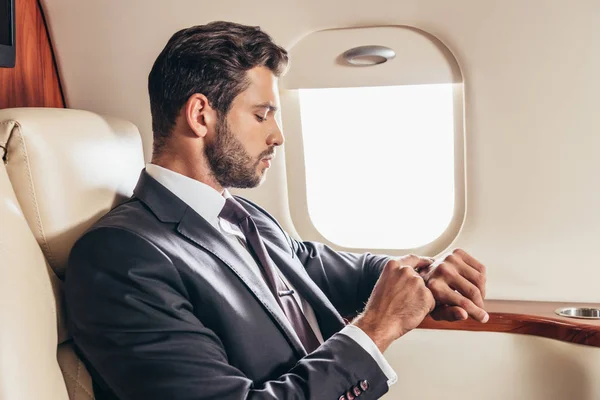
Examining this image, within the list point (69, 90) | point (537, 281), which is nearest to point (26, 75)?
point (69, 90)

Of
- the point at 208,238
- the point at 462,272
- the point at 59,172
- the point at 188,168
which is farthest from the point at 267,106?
the point at 462,272

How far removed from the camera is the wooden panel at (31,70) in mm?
1741

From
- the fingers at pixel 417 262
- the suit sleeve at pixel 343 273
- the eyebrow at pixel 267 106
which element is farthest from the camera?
the suit sleeve at pixel 343 273

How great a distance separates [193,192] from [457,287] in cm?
61

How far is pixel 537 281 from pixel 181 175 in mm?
1006

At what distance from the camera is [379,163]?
79.2 inches

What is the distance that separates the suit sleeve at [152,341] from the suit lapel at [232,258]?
105mm

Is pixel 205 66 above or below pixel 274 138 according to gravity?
above

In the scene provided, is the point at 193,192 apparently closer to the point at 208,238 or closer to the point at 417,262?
the point at 208,238

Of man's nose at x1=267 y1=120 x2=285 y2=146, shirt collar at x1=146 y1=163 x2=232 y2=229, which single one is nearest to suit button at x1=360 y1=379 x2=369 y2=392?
shirt collar at x1=146 y1=163 x2=232 y2=229

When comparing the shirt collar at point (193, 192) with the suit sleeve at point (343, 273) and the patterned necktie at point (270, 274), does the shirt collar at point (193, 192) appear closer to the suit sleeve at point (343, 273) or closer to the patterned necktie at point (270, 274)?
the patterned necktie at point (270, 274)

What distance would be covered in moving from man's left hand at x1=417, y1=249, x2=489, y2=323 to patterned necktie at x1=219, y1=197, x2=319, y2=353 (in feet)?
0.93

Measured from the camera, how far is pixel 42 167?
1336 millimetres

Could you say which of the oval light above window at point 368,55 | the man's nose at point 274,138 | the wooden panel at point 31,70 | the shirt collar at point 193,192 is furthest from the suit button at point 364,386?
the wooden panel at point 31,70
